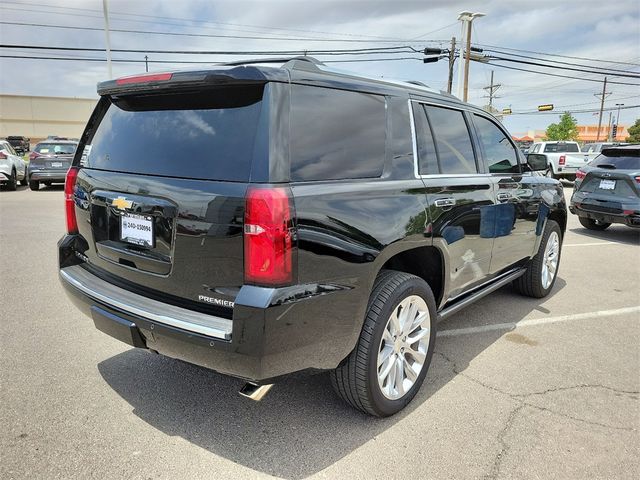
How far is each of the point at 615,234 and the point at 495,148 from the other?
7.44m

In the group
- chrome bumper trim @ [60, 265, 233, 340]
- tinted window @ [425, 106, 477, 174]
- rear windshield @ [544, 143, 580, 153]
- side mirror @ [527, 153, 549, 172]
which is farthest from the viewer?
rear windshield @ [544, 143, 580, 153]

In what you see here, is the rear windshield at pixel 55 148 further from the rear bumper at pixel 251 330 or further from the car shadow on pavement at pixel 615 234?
the rear bumper at pixel 251 330

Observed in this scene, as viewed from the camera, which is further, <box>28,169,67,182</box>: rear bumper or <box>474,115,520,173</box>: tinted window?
<box>28,169,67,182</box>: rear bumper

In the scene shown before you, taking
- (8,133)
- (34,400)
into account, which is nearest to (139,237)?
(34,400)

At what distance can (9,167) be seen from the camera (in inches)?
618

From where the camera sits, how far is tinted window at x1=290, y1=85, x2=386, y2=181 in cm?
238

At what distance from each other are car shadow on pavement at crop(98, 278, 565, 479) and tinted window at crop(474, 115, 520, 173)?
5.42 ft

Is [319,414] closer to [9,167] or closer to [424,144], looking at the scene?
[424,144]

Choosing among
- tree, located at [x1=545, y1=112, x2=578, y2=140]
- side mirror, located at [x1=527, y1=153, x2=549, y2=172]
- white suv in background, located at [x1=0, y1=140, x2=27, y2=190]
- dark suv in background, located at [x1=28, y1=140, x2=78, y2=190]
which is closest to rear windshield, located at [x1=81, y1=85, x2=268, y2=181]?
side mirror, located at [x1=527, y1=153, x2=549, y2=172]

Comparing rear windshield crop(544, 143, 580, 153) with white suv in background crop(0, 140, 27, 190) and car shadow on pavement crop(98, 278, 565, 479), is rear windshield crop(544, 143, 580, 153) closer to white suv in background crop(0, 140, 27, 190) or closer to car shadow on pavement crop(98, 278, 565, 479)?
white suv in background crop(0, 140, 27, 190)

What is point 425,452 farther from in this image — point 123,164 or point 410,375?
point 123,164

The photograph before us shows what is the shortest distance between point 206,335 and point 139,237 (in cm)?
69

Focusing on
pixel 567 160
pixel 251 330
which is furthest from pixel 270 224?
pixel 567 160

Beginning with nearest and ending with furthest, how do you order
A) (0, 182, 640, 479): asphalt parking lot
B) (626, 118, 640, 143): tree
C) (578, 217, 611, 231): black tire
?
(0, 182, 640, 479): asphalt parking lot < (578, 217, 611, 231): black tire < (626, 118, 640, 143): tree
